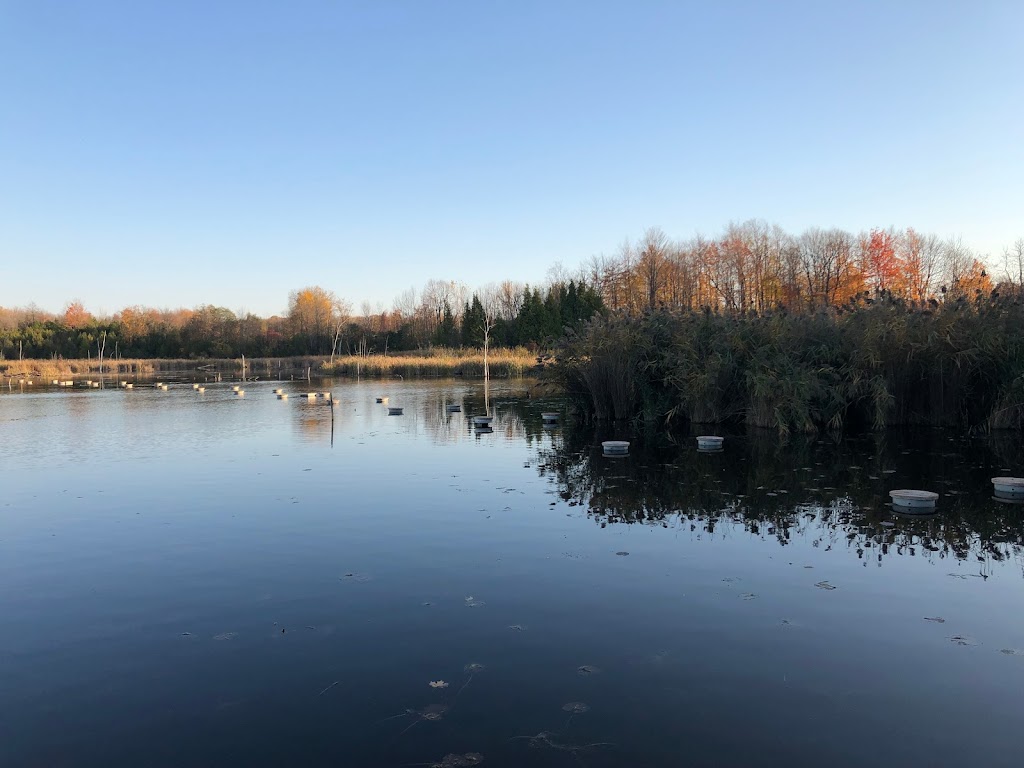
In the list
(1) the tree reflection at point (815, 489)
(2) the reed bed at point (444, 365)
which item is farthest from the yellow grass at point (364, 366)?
(1) the tree reflection at point (815, 489)

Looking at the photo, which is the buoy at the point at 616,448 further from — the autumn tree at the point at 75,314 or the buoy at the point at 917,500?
the autumn tree at the point at 75,314

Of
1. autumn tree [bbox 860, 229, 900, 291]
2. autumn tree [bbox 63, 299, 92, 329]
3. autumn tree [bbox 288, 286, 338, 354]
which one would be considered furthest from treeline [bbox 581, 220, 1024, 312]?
autumn tree [bbox 63, 299, 92, 329]

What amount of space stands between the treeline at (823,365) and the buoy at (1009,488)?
5806mm

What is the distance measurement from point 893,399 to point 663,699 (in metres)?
12.6

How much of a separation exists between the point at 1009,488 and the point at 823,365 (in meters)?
7.15

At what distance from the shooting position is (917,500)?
24.5 ft

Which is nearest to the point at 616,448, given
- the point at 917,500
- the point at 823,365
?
the point at 917,500

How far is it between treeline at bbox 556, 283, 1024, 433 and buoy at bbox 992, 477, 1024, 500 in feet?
19.0

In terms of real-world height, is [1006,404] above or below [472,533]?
above

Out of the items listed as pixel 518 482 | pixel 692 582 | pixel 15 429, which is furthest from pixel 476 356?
pixel 692 582

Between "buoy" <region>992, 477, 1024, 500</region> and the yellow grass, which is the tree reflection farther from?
the yellow grass

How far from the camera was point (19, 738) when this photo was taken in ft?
11.0

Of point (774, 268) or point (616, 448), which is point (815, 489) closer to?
point (616, 448)

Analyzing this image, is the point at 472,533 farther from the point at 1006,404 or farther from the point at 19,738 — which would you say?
the point at 1006,404
